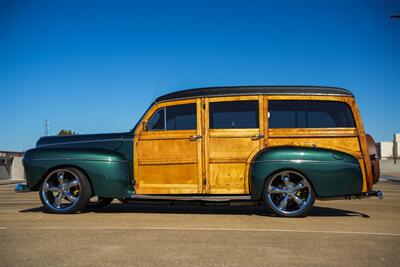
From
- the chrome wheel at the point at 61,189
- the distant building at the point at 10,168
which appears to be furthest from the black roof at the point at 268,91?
the distant building at the point at 10,168

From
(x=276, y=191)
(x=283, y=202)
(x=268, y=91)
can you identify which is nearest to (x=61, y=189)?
(x=276, y=191)

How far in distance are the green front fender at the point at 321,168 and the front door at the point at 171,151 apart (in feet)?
3.70

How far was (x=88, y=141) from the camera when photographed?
7867mm

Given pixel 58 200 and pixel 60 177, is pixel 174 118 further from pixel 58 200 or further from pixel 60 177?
pixel 58 200

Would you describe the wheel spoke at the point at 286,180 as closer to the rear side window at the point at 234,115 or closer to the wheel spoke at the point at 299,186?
the wheel spoke at the point at 299,186

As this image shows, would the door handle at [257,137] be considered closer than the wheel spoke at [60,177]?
Yes

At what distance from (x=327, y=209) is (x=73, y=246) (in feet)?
17.5

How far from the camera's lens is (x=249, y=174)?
7141 mm

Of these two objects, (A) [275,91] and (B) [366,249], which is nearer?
(B) [366,249]

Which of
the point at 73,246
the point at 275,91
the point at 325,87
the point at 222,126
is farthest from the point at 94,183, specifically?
the point at 325,87

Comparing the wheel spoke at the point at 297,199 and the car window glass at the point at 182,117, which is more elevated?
the car window glass at the point at 182,117

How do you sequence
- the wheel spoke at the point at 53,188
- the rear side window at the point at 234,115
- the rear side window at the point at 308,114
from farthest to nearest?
the wheel spoke at the point at 53,188 → the rear side window at the point at 234,115 → the rear side window at the point at 308,114

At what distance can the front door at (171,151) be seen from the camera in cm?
739

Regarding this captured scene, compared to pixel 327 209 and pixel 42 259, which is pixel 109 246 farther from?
pixel 327 209
